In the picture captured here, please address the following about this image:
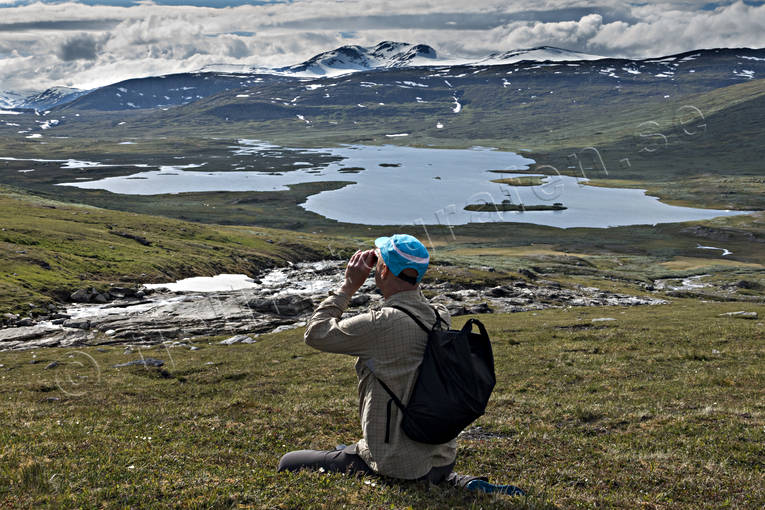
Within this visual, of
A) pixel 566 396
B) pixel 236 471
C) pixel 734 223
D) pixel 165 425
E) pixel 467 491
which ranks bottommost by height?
pixel 734 223

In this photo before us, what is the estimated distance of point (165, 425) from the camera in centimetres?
1512

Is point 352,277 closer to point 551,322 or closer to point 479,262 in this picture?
point 551,322

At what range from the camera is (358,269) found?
739 cm

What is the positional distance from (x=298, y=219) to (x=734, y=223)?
435ft

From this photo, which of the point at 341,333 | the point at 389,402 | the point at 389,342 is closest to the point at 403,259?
the point at 389,342

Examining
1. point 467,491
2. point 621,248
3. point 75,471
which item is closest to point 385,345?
point 467,491

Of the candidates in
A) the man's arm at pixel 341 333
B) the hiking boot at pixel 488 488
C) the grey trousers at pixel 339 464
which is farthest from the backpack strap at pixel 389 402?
the hiking boot at pixel 488 488

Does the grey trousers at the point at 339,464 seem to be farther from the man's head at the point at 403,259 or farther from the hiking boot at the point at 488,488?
the man's head at the point at 403,259

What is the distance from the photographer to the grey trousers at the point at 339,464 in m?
7.79

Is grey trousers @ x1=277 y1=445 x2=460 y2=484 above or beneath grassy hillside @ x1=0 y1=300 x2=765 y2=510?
above

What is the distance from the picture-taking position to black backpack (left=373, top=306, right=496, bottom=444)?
677 centimetres

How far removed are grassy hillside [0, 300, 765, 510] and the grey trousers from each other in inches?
6.0

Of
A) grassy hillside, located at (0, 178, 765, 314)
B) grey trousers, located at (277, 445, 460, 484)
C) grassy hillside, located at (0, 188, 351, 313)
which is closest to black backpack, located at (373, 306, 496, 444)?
grey trousers, located at (277, 445, 460, 484)

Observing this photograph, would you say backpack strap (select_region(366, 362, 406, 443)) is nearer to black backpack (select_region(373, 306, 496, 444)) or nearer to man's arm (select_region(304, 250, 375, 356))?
black backpack (select_region(373, 306, 496, 444))
